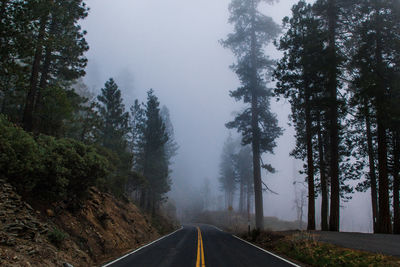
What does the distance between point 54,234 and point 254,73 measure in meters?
20.5

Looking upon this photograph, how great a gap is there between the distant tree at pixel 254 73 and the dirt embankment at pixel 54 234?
12808mm

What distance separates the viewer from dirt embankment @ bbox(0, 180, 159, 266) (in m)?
7.24

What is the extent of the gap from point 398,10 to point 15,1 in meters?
19.3

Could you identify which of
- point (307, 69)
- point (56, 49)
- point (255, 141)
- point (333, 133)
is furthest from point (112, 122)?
point (333, 133)

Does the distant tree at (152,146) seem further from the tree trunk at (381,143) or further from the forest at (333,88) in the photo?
the tree trunk at (381,143)

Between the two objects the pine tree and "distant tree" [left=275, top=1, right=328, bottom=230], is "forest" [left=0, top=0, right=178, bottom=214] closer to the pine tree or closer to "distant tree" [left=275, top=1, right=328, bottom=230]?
the pine tree

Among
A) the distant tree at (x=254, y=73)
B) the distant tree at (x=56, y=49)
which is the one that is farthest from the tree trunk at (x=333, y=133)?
the distant tree at (x=56, y=49)

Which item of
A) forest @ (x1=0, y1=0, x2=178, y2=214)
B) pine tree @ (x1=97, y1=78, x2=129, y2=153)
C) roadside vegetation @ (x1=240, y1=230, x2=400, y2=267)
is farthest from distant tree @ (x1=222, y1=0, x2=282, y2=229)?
forest @ (x1=0, y1=0, x2=178, y2=214)

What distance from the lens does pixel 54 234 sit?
894cm

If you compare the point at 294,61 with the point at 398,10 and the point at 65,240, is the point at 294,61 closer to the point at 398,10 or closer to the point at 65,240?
the point at 398,10

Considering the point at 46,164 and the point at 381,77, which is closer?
the point at 46,164

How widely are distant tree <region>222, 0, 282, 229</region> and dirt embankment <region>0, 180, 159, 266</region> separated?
1281 centimetres

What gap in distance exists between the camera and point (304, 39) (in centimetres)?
1698

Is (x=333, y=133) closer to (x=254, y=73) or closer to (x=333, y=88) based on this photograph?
(x=333, y=88)
